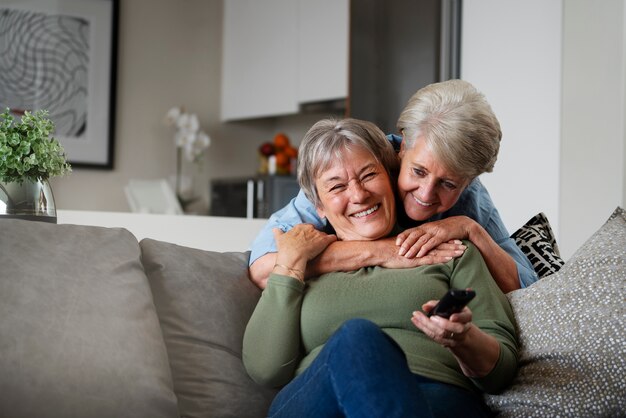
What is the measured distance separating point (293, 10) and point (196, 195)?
1.51 m

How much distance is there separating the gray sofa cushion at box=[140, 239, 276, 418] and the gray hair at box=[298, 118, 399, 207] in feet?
1.01

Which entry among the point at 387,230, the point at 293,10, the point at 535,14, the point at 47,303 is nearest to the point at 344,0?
the point at 293,10

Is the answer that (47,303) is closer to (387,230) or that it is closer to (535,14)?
(387,230)

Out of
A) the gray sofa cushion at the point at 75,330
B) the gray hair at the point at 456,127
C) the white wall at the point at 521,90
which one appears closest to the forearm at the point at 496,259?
the gray hair at the point at 456,127

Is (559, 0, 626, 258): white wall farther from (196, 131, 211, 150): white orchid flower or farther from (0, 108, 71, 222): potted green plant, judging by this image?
(196, 131, 211, 150): white orchid flower

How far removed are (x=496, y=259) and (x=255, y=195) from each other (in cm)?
362

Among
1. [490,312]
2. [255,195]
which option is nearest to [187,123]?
[255,195]

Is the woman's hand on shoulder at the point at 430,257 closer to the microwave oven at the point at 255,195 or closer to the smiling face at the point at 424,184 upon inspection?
the smiling face at the point at 424,184

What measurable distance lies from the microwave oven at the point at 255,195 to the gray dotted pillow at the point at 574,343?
3456mm

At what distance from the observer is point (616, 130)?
3314mm

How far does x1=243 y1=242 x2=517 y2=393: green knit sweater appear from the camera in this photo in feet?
5.76

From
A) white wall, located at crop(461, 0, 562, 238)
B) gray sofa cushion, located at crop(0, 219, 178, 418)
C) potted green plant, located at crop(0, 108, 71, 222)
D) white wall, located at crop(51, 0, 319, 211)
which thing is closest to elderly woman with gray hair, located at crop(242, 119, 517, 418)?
gray sofa cushion, located at crop(0, 219, 178, 418)

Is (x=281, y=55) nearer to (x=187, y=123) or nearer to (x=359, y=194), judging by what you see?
(x=187, y=123)

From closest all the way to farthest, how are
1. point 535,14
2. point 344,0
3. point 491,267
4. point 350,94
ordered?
point 491,267, point 535,14, point 350,94, point 344,0
